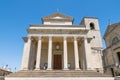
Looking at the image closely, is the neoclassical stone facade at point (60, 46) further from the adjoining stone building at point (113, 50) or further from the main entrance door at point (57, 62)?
the adjoining stone building at point (113, 50)

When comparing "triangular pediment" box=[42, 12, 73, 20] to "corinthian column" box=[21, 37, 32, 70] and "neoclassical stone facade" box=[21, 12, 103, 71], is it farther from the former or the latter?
"corinthian column" box=[21, 37, 32, 70]

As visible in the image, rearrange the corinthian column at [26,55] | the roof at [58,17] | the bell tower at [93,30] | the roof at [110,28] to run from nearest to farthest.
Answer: the corinthian column at [26,55]
the roof at [110,28]
the roof at [58,17]
the bell tower at [93,30]

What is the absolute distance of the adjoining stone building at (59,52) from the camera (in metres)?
13.5

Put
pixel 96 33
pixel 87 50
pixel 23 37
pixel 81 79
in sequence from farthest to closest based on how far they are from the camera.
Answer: pixel 96 33
pixel 23 37
pixel 87 50
pixel 81 79

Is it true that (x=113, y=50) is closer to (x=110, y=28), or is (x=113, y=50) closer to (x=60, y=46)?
(x=110, y=28)

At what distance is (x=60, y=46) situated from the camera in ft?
→ 67.3

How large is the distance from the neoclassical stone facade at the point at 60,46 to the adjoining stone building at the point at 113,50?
1.70m

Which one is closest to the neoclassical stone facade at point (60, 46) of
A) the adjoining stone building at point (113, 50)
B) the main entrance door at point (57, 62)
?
the main entrance door at point (57, 62)

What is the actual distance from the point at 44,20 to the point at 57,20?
264 cm

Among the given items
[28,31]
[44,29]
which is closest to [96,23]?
[44,29]

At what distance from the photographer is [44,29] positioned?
57.0ft

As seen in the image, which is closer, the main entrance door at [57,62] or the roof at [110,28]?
the main entrance door at [57,62]

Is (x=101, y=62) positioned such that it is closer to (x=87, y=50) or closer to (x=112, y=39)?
(x=112, y=39)

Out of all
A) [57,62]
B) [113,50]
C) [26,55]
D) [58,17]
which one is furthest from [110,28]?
[26,55]
